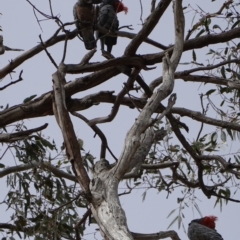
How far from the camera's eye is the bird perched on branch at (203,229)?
4.02 meters

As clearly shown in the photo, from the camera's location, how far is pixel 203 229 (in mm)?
4062

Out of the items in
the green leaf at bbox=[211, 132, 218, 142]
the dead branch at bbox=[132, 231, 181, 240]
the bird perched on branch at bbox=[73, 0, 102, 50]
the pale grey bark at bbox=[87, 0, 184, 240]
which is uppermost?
the bird perched on branch at bbox=[73, 0, 102, 50]

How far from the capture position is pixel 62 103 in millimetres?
2463

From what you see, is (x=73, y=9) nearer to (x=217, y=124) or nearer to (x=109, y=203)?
(x=217, y=124)

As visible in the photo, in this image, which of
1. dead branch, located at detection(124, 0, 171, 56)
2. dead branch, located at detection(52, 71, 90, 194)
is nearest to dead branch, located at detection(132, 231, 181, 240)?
dead branch, located at detection(52, 71, 90, 194)

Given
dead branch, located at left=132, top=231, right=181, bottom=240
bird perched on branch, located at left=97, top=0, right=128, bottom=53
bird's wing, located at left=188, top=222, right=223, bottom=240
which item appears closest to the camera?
dead branch, located at left=132, top=231, right=181, bottom=240

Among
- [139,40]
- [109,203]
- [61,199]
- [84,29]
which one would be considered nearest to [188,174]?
[61,199]

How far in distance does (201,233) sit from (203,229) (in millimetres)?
33

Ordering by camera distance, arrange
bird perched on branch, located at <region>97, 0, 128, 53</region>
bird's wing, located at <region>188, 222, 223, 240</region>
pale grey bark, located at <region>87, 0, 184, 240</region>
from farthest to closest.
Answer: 1. bird perched on branch, located at <region>97, 0, 128, 53</region>
2. bird's wing, located at <region>188, 222, 223, 240</region>
3. pale grey bark, located at <region>87, 0, 184, 240</region>

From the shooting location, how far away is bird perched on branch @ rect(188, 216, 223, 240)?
402 centimetres

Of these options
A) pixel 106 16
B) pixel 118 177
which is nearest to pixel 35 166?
pixel 106 16

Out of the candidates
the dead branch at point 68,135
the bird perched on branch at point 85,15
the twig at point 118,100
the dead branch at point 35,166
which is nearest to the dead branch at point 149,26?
the twig at point 118,100

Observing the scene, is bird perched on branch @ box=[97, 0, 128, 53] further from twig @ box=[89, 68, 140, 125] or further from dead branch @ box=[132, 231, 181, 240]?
dead branch @ box=[132, 231, 181, 240]

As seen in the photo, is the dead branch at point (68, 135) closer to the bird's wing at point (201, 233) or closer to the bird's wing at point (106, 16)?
the bird's wing at point (201, 233)
